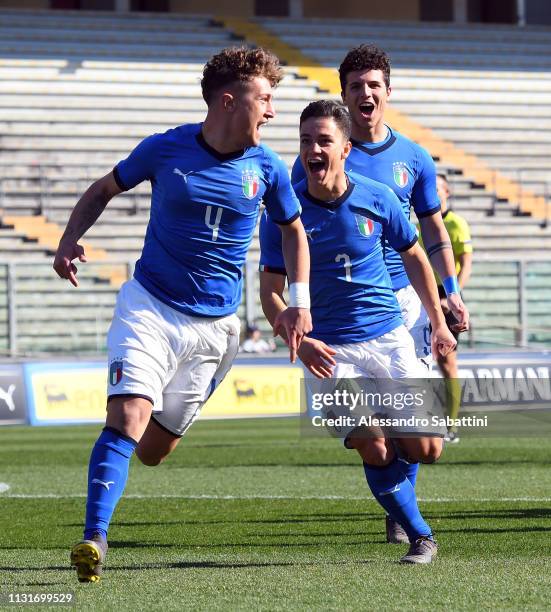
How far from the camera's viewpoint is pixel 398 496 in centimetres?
603

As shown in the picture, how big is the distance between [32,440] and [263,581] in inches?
396

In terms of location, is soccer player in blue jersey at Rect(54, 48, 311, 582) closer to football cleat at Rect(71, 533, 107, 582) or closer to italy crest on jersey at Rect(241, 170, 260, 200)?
italy crest on jersey at Rect(241, 170, 260, 200)

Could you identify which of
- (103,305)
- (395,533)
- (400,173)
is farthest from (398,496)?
(103,305)

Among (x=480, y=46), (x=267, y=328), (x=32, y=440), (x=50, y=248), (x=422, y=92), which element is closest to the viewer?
(x=32, y=440)

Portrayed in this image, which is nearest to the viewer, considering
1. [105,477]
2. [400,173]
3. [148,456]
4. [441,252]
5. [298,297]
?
[105,477]

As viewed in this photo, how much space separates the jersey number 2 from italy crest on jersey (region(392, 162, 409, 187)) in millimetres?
797

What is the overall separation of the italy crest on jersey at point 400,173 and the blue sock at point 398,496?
4.73 feet

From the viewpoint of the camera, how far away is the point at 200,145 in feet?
18.5

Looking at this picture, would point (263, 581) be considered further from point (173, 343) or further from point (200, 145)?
point (200, 145)

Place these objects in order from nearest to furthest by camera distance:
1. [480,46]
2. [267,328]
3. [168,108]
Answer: [267,328] → [168,108] → [480,46]

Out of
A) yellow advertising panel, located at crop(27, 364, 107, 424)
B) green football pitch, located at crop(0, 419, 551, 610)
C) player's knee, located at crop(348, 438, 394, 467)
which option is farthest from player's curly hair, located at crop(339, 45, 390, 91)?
yellow advertising panel, located at crop(27, 364, 107, 424)

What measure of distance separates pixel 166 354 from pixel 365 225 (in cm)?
111

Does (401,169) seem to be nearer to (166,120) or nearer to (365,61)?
(365,61)

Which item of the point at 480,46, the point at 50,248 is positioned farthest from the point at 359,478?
the point at 480,46
